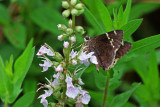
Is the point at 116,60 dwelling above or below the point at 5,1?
above

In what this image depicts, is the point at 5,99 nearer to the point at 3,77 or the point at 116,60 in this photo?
the point at 3,77

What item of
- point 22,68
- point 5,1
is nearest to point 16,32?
point 5,1

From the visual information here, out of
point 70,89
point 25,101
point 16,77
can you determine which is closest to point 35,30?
point 16,77

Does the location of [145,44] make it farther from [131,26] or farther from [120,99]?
[120,99]

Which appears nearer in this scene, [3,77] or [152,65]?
[3,77]

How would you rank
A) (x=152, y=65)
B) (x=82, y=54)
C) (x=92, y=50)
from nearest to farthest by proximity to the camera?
(x=82, y=54) → (x=92, y=50) → (x=152, y=65)

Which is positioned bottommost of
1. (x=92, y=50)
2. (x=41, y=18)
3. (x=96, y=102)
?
(x=96, y=102)
